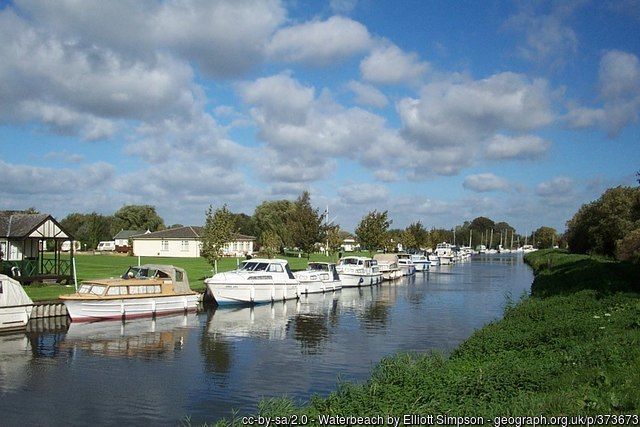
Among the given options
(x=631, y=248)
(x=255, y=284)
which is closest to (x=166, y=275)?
(x=255, y=284)

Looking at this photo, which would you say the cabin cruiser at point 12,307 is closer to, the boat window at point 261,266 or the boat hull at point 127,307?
the boat hull at point 127,307

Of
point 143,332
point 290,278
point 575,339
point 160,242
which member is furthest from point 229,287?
point 160,242

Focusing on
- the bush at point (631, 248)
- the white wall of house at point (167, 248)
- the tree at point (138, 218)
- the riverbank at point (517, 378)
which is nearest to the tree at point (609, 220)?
the bush at point (631, 248)

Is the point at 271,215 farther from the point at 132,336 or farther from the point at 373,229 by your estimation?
the point at 132,336

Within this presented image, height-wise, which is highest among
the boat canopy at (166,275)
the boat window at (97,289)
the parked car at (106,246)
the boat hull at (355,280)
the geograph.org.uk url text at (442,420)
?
the parked car at (106,246)

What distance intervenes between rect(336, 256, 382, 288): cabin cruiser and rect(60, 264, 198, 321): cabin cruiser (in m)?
20.8

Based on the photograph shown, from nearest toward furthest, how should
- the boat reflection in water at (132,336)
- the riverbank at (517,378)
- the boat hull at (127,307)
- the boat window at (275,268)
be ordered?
the riverbank at (517,378)
the boat reflection in water at (132,336)
the boat hull at (127,307)
the boat window at (275,268)

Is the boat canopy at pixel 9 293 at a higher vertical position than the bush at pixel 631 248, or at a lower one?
lower

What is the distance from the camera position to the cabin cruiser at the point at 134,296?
27.8 meters

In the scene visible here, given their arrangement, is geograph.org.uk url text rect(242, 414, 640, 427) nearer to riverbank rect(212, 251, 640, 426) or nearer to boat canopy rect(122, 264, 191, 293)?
riverbank rect(212, 251, 640, 426)

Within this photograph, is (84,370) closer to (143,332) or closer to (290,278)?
(143,332)

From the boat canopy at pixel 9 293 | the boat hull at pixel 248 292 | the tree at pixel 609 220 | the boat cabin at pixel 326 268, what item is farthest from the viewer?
the tree at pixel 609 220

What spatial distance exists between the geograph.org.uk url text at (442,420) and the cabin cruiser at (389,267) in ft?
169

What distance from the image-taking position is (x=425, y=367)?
48.7 feet
